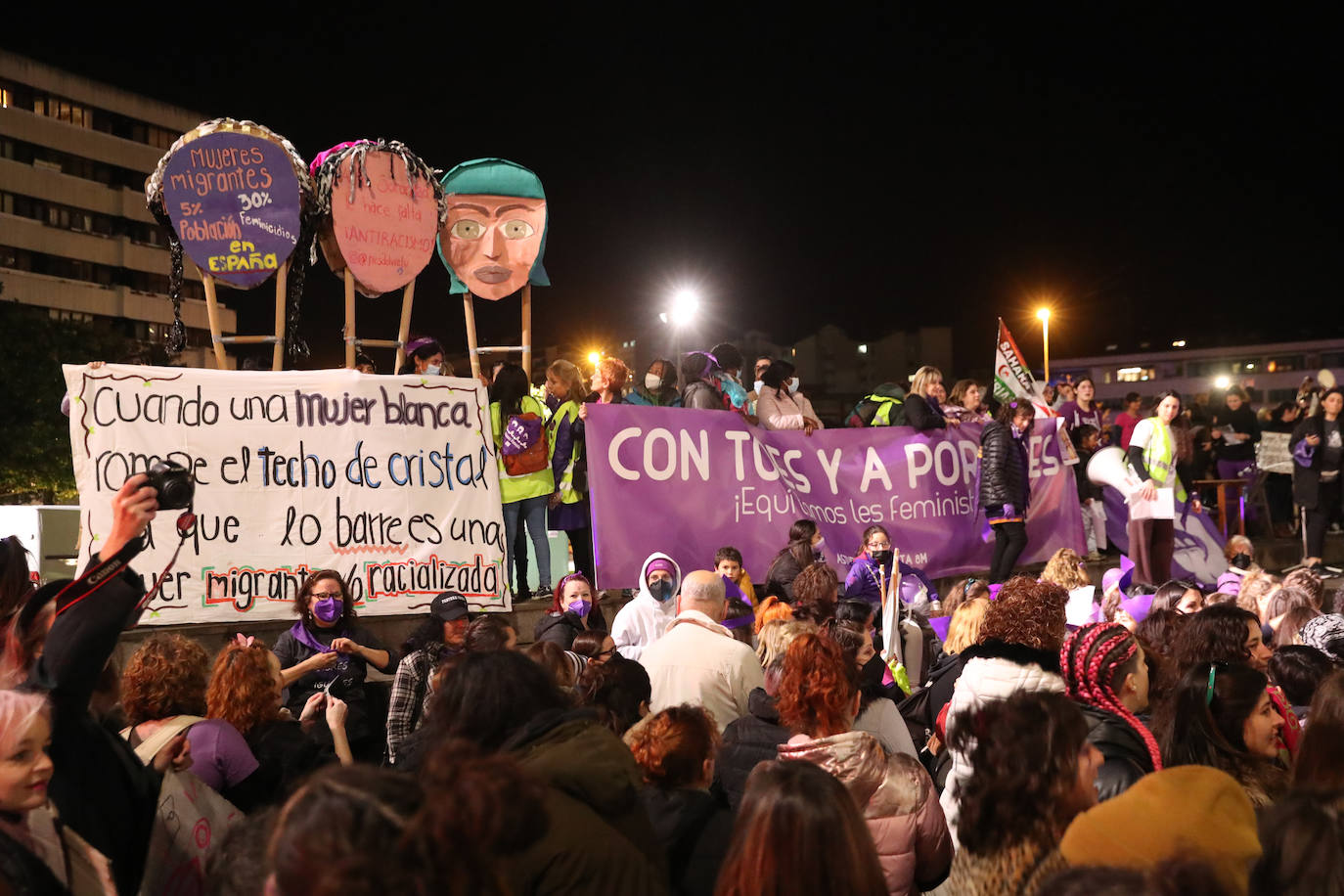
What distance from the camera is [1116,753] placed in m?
3.88

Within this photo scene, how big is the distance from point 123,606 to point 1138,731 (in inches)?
121

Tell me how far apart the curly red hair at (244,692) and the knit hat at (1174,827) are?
123 inches

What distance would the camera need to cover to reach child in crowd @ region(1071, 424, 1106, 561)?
13.7 m

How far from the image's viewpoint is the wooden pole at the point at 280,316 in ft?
29.7

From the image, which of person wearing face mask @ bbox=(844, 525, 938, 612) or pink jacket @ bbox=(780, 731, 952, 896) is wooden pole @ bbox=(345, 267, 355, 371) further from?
pink jacket @ bbox=(780, 731, 952, 896)

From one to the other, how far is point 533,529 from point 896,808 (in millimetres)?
5658

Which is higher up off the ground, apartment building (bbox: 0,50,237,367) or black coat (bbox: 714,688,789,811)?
apartment building (bbox: 0,50,237,367)

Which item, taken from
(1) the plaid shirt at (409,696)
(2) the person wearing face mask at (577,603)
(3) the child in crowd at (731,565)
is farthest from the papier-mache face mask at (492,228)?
(1) the plaid shirt at (409,696)

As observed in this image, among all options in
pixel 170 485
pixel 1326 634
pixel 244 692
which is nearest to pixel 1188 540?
pixel 1326 634

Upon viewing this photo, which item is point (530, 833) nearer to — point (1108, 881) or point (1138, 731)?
point (1108, 881)

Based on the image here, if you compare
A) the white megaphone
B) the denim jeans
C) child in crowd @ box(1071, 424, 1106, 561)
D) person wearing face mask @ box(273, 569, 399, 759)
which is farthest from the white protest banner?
child in crowd @ box(1071, 424, 1106, 561)

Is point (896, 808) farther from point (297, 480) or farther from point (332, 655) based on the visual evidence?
point (297, 480)

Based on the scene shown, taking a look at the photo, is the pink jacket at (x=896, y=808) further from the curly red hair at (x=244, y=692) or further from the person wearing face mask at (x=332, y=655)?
the person wearing face mask at (x=332, y=655)

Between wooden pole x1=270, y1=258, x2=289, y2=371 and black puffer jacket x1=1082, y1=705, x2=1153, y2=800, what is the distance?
6709 millimetres
